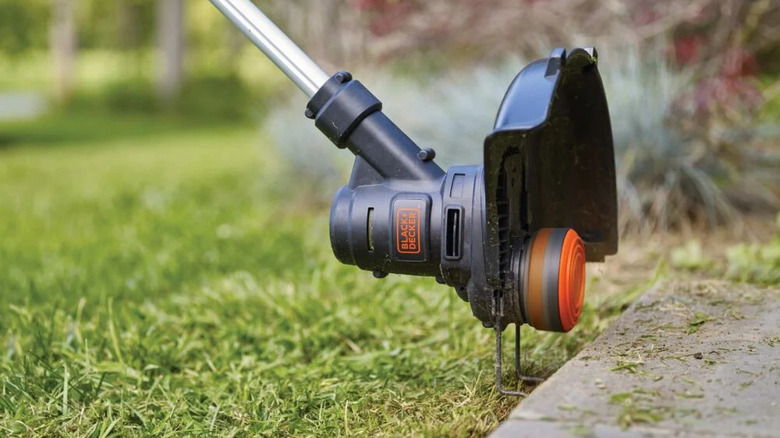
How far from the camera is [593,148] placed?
191cm

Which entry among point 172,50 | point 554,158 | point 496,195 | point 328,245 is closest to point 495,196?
point 496,195

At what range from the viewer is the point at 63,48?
696 inches

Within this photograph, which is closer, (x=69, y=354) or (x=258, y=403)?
(x=258, y=403)

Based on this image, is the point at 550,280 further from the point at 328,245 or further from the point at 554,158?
the point at 328,245

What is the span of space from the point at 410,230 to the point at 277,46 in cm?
55

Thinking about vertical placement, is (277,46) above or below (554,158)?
above

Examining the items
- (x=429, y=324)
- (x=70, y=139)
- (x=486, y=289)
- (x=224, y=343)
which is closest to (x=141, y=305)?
(x=224, y=343)

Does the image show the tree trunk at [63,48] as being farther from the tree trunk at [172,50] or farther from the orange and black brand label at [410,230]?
the orange and black brand label at [410,230]

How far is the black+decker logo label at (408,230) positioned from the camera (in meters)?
1.65

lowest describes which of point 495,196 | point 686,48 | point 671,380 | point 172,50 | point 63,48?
point 671,380

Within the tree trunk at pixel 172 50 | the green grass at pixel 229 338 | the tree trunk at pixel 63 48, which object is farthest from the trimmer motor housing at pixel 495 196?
the tree trunk at pixel 63 48

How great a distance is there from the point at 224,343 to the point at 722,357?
1300 millimetres

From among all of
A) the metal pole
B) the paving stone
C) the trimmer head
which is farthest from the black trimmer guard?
the metal pole

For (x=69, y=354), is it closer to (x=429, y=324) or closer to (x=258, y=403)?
(x=258, y=403)
